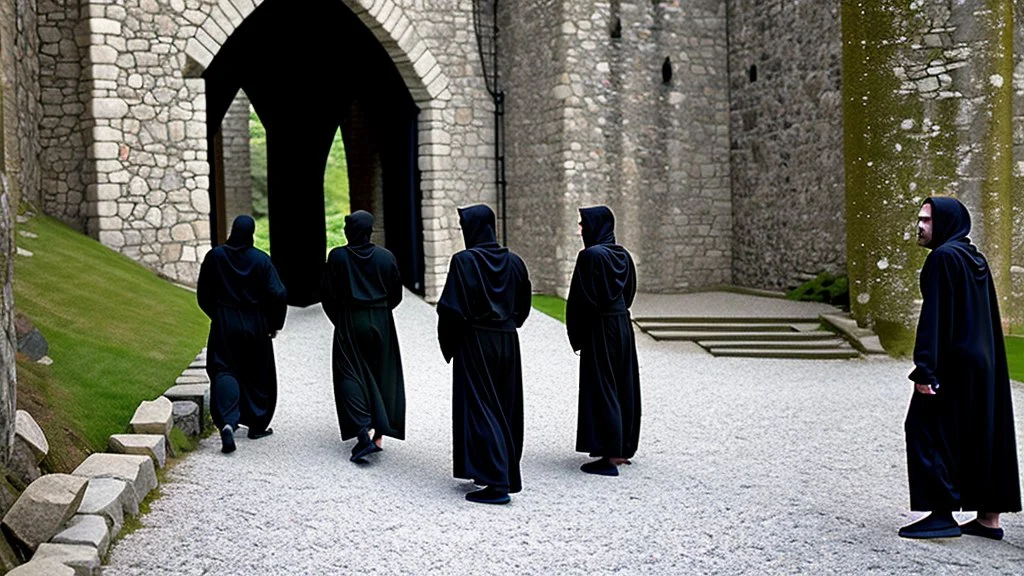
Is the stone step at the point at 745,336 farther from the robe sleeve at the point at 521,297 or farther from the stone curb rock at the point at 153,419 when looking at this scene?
the stone curb rock at the point at 153,419

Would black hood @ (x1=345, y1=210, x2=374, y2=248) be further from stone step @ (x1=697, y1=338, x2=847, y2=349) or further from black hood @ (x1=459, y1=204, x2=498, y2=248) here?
stone step @ (x1=697, y1=338, x2=847, y2=349)

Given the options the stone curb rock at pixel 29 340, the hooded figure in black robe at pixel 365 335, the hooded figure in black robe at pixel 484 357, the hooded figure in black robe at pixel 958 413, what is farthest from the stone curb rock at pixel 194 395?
the hooded figure in black robe at pixel 958 413

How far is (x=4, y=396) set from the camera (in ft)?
13.9

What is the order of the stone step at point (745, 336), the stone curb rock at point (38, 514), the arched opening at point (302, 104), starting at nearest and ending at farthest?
the stone curb rock at point (38, 514) → the stone step at point (745, 336) → the arched opening at point (302, 104)

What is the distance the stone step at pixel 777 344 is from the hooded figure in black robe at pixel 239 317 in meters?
5.38

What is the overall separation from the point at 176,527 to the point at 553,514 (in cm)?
174

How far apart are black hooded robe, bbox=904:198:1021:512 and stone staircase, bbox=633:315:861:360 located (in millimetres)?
5458

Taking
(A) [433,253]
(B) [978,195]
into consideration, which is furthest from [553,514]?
(A) [433,253]

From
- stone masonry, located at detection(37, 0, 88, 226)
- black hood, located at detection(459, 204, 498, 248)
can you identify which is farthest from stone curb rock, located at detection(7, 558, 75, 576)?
stone masonry, located at detection(37, 0, 88, 226)

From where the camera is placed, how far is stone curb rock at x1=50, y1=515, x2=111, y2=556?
408cm

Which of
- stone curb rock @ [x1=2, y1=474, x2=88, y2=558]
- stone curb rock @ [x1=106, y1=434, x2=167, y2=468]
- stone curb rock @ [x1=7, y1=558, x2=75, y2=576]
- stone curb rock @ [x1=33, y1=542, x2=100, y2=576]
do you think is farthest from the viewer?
stone curb rock @ [x1=106, y1=434, x2=167, y2=468]

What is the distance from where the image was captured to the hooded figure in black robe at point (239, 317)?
6465 millimetres

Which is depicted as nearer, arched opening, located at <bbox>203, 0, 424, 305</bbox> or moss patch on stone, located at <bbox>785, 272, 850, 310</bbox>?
moss patch on stone, located at <bbox>785, 272, 850, 310</bbox>

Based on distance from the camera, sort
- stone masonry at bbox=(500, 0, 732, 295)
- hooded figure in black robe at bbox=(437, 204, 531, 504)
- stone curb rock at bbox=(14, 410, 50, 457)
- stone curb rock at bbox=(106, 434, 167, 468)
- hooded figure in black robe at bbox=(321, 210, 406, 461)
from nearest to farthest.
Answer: stone curb rock at bbox=(14, 410, 50, 457) < hooded figure in black robe at bbox=(437, 204, 531, 504) < stone curb rock at bbox=(106, 434, 167, 468) < hooded figure in black robe at bbox=(321, 210, 406, 461) < stone masonry at bbox=(500, 0, 732, 295)
